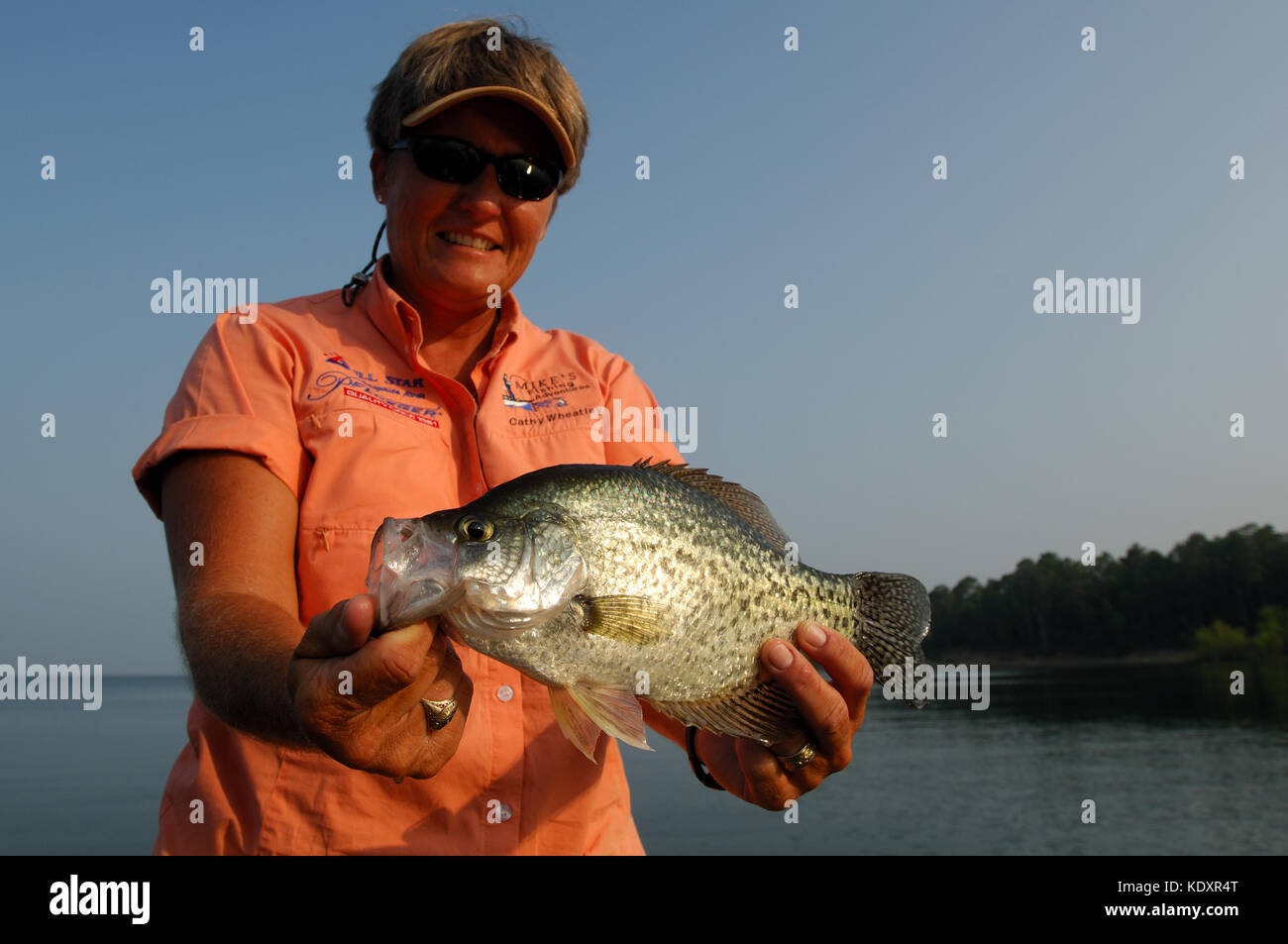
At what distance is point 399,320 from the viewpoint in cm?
398

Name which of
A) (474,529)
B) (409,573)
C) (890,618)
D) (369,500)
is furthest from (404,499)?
(890,618)

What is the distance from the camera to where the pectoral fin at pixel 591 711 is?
3029mm

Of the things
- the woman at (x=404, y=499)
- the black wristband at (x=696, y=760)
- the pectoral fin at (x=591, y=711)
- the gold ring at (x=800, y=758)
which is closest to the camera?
the woman at (x=404, y=499)

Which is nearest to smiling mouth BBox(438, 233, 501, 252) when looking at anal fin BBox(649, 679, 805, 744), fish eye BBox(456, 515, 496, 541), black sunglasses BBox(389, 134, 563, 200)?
black sunglasses BBox(389, 134, 563, 200)

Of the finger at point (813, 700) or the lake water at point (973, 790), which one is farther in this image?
the lake water at point (973, 790)

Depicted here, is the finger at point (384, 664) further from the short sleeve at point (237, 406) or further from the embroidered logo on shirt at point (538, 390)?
the embroidered logo on shirt at point (538, 390)

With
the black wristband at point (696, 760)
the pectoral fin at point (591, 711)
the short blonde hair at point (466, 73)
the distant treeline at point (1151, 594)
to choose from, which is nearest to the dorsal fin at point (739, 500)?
the pectoral fin at point (591, 711)

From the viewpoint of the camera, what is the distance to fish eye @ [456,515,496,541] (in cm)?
281

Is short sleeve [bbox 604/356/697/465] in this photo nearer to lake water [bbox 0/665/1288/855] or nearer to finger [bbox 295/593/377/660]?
finger [bbox 295/593/377/660]

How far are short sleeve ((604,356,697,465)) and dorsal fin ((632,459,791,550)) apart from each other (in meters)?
0.54

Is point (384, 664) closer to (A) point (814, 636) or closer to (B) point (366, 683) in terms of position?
(B) point (366, 683)

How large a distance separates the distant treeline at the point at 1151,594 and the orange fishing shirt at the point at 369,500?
8503 cm

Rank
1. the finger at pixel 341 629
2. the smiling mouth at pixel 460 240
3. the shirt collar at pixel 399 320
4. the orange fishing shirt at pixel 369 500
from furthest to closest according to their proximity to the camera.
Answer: the smiling mouth at pixel 460 240
the shirt collar at pixel 399 320
the orange fishing shirt at pixel 369 500
the finger at pixel 341 629
